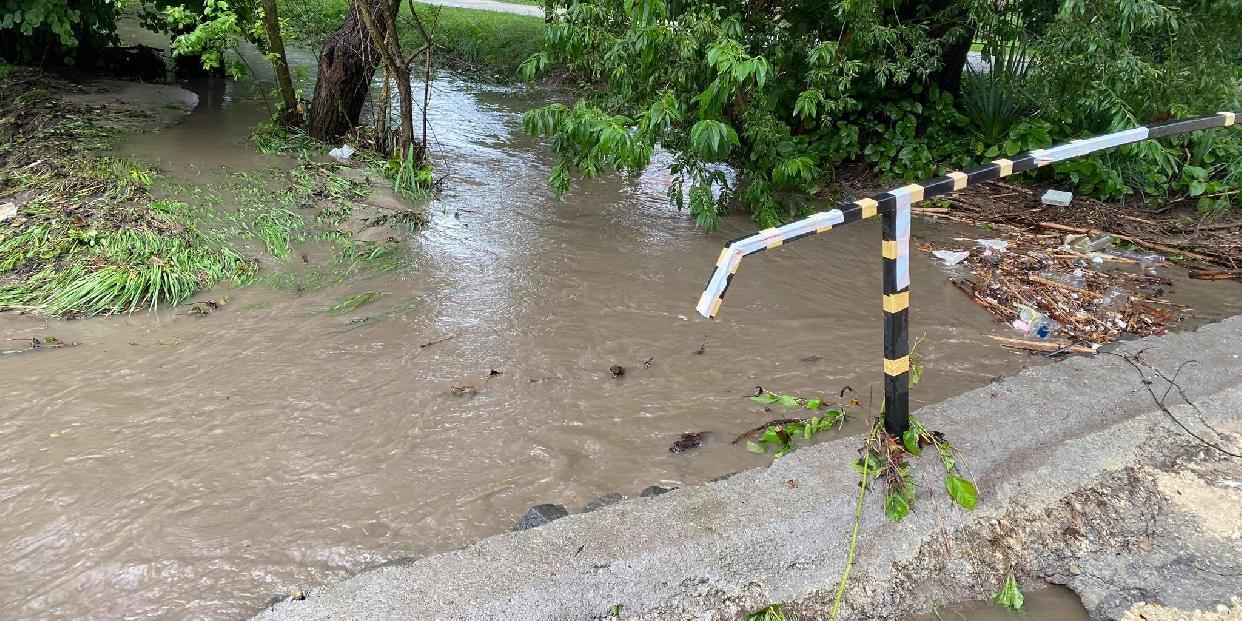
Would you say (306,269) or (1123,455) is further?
(306,269)

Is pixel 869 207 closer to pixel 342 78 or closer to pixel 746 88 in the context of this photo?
pixel 746 88

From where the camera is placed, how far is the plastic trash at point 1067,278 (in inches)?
199

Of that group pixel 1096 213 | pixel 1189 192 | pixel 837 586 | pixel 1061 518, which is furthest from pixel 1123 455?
pixel 1189 192

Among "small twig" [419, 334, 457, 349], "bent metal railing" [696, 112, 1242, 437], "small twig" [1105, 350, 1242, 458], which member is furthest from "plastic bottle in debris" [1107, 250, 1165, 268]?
"small twig" [419, 334, 457, 349]

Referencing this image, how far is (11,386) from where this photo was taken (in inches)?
150

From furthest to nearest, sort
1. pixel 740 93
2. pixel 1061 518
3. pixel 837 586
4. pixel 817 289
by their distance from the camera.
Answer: pixel 740 93, pixel 817 289, pixel 1061 518, pixel 837 586

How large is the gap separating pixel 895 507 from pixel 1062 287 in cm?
314

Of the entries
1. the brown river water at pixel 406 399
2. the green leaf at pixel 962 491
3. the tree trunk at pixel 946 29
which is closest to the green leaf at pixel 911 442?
the green leaf at pixel 962 491

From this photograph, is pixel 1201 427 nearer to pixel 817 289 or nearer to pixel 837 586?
pixel 837 586

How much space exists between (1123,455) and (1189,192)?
13.9 ft

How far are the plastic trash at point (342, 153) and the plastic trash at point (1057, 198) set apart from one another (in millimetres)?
5816

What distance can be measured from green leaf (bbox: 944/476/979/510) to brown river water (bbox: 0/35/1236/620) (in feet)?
2.55

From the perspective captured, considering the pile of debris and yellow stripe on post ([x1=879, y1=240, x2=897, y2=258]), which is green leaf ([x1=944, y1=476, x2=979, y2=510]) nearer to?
yellow stripe on post ([x1=879, y1=240, x2=897, y2=258])

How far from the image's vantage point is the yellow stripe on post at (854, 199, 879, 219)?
2262mm
